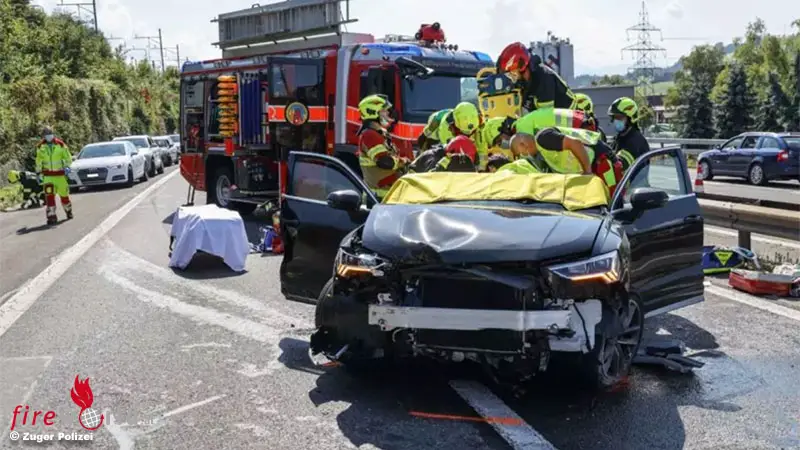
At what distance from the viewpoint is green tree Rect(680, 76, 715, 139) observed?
177 ft

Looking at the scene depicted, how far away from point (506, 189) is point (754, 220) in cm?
456

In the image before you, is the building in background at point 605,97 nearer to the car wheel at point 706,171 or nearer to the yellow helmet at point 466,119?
the car wheel at point 706,171

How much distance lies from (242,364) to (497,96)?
A: 533cm

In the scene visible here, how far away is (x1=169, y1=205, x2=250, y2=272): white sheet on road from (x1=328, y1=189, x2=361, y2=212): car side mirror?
417 cm

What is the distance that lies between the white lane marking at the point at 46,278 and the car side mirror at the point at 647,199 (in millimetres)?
5070

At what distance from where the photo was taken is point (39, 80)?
3102 cm

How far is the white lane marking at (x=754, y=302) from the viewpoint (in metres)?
7.55

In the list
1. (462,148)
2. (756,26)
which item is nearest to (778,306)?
(462,148)

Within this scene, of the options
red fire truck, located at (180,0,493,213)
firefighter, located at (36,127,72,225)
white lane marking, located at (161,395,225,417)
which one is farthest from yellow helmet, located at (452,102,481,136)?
firefighter, located at (36,127,72,225)

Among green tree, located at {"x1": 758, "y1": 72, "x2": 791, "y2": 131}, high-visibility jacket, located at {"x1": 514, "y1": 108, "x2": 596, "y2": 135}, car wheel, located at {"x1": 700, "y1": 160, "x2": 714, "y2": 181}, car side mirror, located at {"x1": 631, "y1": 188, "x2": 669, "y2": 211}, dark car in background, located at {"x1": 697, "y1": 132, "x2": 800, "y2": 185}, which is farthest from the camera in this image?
green tree, located at {"x1": 758, "y1": 72, "x2": 791, "y2": 131}

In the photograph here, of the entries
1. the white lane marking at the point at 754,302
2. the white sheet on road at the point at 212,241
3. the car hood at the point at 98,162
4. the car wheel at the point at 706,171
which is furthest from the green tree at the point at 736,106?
the white sheet on road at the point at 212,241

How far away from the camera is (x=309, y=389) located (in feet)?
18.5

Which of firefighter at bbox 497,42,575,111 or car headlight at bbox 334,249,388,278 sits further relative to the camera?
firefighter at bbox 497,42,575,111

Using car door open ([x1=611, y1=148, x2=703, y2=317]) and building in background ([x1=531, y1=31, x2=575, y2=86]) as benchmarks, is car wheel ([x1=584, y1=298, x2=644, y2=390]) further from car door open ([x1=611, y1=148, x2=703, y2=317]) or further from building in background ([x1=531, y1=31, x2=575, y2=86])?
building in background ([x1=531, y1=31, x2=575, y2=86])
